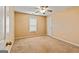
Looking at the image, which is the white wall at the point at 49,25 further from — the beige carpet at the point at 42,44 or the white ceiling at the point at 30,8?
the white ceiling at the point at 30,8

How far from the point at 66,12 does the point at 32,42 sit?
105 cm

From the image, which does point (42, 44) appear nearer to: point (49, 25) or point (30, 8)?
point (49, 25)

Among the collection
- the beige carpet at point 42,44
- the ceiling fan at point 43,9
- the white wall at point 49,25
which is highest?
the ceiling fan at point 43,9

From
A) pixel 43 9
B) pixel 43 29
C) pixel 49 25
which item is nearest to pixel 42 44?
pixel 43 29

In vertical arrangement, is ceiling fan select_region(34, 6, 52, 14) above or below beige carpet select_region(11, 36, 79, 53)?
above

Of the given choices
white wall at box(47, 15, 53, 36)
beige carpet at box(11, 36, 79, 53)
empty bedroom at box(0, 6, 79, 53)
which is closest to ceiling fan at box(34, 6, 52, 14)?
empty bedroom at box(0, 6, 79, 53)

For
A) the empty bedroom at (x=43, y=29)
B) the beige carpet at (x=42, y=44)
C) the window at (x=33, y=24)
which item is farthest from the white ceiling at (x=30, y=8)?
the beige carpet at (x=42, y=44)

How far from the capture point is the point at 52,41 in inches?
87.3

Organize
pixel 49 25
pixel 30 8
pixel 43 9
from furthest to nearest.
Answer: pixel 49 25 → pixel 43 9 → pixel 30 8

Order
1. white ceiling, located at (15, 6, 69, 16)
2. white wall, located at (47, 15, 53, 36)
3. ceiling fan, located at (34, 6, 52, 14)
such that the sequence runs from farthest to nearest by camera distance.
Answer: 1. white wall, located at (47, 15, 53, 36)
2. ceiling fan, located at (34, 6, 52, 14)
3. white ceiling, located at (15, 6, 69, 16)

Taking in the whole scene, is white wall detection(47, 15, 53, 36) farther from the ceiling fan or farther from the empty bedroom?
the ceiling fan

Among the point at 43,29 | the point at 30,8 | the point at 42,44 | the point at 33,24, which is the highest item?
the point at 30,8
